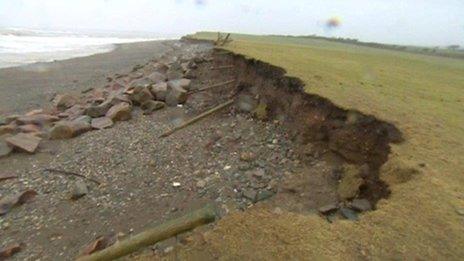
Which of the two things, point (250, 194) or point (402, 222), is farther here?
point (250, 194)

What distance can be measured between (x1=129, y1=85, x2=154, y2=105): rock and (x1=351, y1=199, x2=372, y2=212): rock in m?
7.01

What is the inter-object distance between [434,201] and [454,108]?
442 centimetres

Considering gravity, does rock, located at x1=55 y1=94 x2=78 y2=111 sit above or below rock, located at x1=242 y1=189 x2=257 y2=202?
below

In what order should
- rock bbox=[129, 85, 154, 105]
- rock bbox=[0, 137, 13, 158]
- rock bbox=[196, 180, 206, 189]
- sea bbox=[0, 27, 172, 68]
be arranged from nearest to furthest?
rock bbox=[196, 180, 206, 189] < rock bbox=[0, 137, 13, 158] < rock bbox=[129, 85, 154, 105] < sea bbox=[0, 27, 172, 68]

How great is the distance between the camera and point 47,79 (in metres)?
17.3

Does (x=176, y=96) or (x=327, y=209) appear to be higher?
(x=327, y=209)

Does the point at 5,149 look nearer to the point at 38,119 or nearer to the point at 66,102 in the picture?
the point at 38,119

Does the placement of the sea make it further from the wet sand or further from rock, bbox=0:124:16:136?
rock, bbox=0:124:16:136

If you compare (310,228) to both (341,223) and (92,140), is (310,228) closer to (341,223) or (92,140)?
(341,223)

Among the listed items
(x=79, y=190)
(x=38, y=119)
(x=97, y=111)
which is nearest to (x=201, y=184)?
(x=79, y=190)

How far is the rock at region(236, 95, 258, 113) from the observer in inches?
349

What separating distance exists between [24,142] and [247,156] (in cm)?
506

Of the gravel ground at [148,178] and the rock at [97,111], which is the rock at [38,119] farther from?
the gravel ground at [148,178]

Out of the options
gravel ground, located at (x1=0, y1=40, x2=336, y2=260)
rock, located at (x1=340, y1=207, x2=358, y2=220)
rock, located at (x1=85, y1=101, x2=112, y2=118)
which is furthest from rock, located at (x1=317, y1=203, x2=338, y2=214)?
rock, located at (x1=85, y1=101, x2=112, y2=118)
